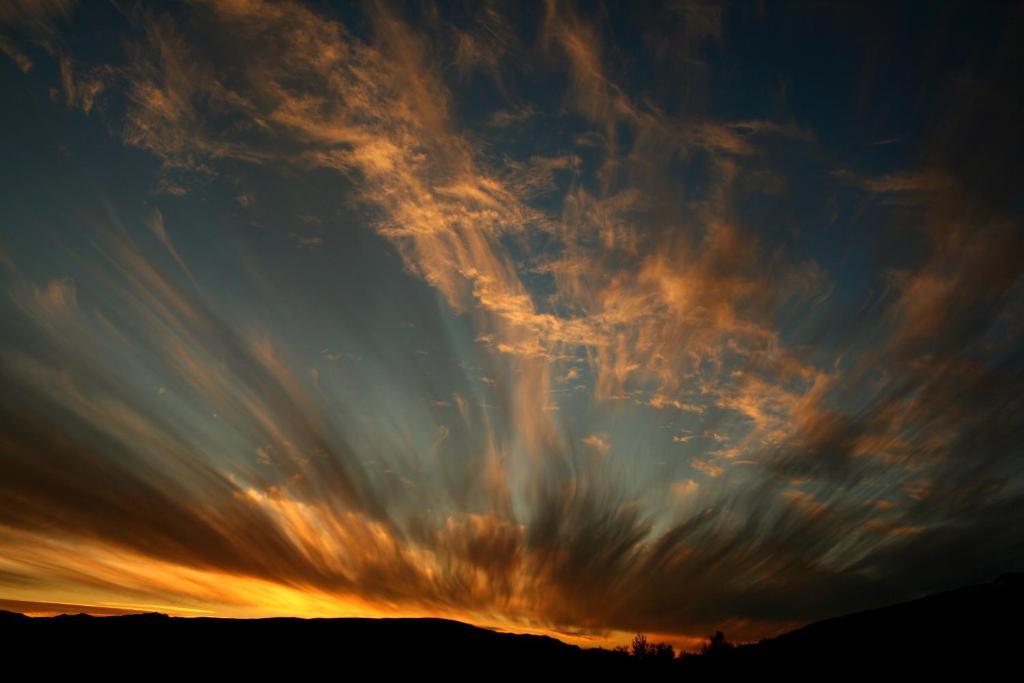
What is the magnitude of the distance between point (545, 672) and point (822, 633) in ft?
54.5

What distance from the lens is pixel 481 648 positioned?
33.1m

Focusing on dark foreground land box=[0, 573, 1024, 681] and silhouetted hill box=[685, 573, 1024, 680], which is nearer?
silhouetted hill box=[685, 573, 1024, 680]

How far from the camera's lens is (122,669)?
88.0 feet

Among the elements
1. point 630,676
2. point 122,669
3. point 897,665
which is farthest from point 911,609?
point 122,669

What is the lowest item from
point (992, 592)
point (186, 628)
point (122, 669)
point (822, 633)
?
point (122, 669)

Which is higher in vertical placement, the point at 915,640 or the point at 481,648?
the point at 915,640

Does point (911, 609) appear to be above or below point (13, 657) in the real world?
above

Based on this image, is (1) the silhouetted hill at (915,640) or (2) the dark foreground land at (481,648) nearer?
(1) the silhouetted hill at (915,640)

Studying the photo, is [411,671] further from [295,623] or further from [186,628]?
[186,628]

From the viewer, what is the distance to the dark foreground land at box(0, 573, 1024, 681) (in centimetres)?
1881

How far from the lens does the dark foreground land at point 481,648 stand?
18812 millimetres

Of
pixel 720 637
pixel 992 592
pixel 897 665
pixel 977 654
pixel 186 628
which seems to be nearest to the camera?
pixel 977 654

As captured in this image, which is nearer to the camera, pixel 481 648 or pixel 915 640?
pixel 915 640

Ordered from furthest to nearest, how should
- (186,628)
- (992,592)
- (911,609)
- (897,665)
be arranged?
1. (186,628)
2. (911,609)
3. (992,592)
4. (897,665)
